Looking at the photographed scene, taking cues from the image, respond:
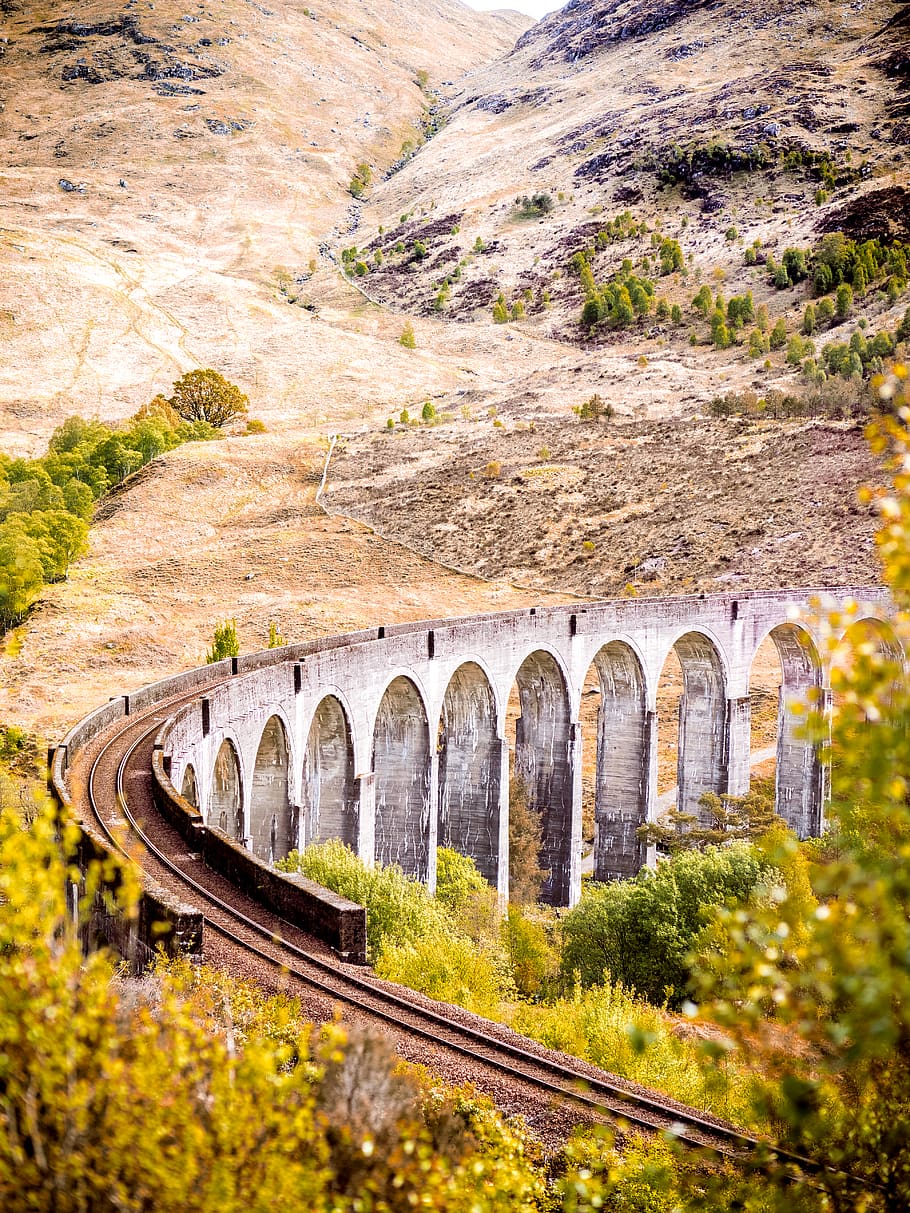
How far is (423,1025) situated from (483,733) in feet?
58.9

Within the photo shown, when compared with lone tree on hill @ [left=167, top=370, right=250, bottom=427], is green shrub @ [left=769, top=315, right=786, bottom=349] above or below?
above

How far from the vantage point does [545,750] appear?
33062mm

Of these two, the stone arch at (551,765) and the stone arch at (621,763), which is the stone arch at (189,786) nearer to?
the stone arch at (551,765)

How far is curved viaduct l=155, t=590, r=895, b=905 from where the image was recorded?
23.6 m

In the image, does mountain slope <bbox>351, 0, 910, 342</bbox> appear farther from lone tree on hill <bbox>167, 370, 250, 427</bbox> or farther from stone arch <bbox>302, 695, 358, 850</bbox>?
stone arch <bbox>302, 695, 358, 850</bbox>

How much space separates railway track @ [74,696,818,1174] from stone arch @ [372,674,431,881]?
10509 mm

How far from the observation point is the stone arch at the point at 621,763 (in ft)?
113

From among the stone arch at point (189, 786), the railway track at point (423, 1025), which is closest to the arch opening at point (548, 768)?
the stone arch at point (189, 786)

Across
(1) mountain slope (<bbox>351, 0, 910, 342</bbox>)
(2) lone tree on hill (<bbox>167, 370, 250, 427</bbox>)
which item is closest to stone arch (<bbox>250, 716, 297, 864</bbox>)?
(2) lone tree on hill (<bbox>167, 370, 250, 427</bbox>)

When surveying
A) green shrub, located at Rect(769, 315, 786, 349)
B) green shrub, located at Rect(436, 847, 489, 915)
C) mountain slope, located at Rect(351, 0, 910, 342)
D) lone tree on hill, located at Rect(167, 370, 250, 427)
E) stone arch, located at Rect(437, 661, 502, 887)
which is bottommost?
green shrub, located at Rect(436, 847, 489, 915)

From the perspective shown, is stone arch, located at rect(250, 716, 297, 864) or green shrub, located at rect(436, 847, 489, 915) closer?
stone arch, located at rect(250, 716, 297, 864)

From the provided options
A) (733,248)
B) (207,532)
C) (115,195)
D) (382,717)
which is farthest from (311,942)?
(115,195)

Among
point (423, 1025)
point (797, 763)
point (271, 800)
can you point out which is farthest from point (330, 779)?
point (797, 763)

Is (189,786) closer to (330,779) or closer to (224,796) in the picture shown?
(224,796)
